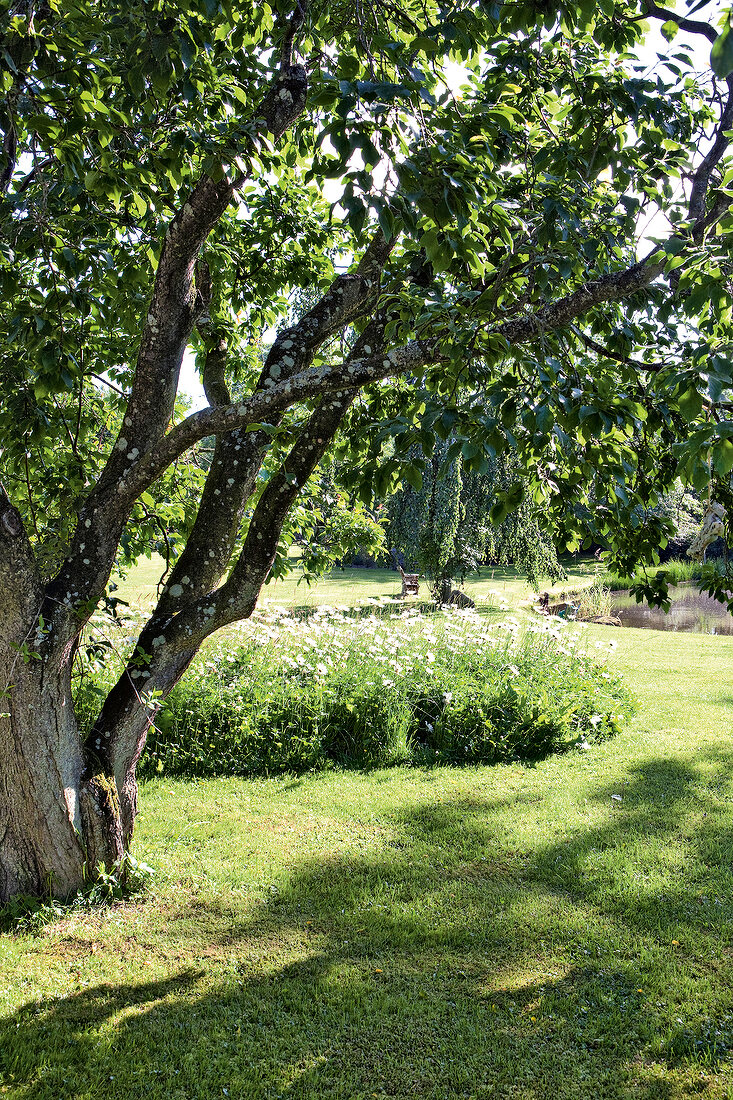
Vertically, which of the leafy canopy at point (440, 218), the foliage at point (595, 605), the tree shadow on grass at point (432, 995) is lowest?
the tree shadow on grass at point (432, 995)

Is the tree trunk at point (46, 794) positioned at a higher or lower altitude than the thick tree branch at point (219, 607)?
lower

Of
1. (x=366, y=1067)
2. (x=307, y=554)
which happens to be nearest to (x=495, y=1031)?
(x=366, y=1067)

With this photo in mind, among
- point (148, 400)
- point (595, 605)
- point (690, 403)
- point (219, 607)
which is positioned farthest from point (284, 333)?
point (595, 605)

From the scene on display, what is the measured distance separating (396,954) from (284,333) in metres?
3.27

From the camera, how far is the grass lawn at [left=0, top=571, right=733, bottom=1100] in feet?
9.36

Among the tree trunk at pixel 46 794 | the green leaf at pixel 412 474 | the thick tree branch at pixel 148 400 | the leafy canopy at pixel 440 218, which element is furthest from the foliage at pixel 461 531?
the green leaf at pixel 412 474

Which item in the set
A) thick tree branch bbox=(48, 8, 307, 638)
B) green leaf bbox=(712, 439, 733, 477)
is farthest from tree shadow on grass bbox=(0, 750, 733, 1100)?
green leaf bbox=(712, 439, 733, 477)

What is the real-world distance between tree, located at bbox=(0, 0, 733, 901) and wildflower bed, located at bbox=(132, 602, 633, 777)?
1.92 meters

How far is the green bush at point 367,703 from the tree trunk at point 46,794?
1.96 metres

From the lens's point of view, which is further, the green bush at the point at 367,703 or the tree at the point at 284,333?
the green bush at the point at 367,703

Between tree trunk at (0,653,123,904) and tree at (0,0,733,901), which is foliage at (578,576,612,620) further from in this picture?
tree trunk at (0,653,123,904)

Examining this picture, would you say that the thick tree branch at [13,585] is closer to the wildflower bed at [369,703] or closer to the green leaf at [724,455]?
the wildflower bed at [369,703]

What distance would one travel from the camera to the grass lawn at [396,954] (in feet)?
9.36

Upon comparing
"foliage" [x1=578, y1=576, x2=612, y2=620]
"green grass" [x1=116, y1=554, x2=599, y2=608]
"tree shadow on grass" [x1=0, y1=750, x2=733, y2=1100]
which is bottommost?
"tree shadow on grass" [x1=0, y1=750, x2=733, y2=1100]
